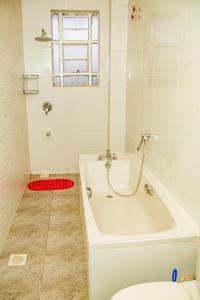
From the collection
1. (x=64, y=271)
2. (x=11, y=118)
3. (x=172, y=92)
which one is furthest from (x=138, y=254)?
(x=11, y=118)

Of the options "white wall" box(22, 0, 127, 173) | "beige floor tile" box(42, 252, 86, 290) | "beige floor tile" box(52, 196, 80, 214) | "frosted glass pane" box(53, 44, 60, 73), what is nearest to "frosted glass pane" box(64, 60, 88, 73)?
"frosted glass pane" box(53, 44, 60, 73)

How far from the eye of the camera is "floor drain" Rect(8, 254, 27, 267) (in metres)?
2.07

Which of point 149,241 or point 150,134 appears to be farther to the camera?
point 150,134

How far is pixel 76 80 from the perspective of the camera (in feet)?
12.4

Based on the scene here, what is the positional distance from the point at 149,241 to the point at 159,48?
5.32 feet

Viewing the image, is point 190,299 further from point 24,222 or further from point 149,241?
point 24,222

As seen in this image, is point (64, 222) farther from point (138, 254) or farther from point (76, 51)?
point (76, 51)

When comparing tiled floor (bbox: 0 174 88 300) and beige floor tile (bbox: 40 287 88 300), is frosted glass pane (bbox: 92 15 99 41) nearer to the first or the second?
tiled floor (bbox: 0 174 88 300)

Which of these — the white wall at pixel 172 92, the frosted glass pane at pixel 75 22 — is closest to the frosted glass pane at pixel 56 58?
the frosted glass pane at pixel 75 22

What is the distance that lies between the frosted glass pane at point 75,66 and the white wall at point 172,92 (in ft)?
3.05

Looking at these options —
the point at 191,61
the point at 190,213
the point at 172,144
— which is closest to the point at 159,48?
the point at 191,61

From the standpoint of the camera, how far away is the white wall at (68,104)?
3.49 metres

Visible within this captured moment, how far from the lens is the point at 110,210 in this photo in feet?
8.69

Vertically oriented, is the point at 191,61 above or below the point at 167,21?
below
